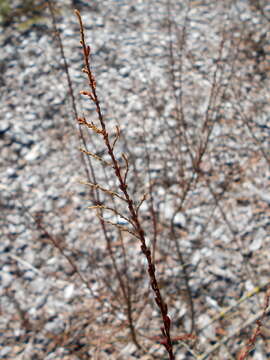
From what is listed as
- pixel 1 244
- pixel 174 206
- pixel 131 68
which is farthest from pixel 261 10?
pixel 1 244

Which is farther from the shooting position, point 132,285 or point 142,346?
point 132,285

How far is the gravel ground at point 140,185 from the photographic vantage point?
111 inches

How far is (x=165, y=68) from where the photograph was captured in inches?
185

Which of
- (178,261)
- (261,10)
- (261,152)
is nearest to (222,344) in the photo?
(178,261)

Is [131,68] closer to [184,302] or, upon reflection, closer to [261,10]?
[261,10]

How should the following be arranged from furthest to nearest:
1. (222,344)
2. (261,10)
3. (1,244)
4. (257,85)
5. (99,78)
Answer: (261,10) → (99,78) → (257,85) → (1,244) → (222,344)

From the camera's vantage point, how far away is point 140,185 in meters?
3.61

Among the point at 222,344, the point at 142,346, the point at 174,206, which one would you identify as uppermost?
the point at 174,206

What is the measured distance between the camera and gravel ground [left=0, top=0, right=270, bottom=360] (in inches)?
111

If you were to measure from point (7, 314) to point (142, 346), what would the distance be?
112 centimetres

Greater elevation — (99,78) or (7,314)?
(99,78)

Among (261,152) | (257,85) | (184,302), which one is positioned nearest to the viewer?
(184,302)

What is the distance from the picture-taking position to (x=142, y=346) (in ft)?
8.95

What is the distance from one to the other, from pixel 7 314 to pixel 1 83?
3034 mm
